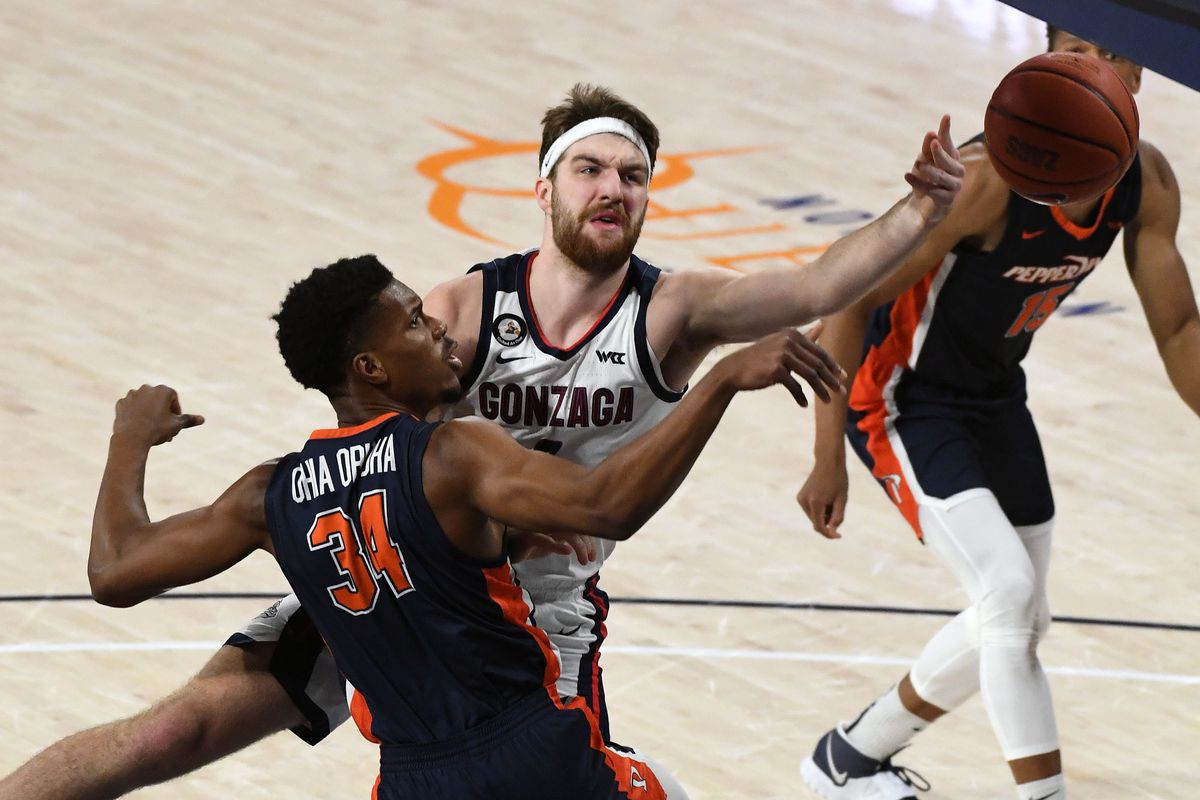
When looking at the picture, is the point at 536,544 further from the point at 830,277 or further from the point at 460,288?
the point at 830,277

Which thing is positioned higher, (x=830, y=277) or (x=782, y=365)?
(x=782, y=365)

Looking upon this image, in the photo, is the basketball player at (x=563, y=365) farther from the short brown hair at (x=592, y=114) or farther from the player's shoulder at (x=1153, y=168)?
the player's shoulder at (x=1153, y=168)

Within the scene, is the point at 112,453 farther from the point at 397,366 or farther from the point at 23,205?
the point at 23,205

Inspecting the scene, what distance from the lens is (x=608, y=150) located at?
4871mm

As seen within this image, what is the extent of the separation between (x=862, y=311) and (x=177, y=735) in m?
2.12

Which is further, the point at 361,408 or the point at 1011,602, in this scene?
the point at 1011,602

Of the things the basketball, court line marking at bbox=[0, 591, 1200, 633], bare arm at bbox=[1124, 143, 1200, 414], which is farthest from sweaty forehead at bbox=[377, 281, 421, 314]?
court line marking at bbox=[0, 591, 1200, 633]

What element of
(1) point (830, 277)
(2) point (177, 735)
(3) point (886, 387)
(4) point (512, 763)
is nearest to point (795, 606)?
(3) point (886, 387)

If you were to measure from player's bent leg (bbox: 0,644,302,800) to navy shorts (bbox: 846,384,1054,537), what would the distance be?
1.90 meters

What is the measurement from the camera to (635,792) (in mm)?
4254

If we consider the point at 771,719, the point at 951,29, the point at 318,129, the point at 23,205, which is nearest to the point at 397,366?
the point at 771,719

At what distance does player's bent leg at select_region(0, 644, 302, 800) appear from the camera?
4.79 metres

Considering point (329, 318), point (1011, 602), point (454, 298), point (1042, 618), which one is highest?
point (329, 318)

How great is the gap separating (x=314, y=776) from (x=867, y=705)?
176 centimetres
